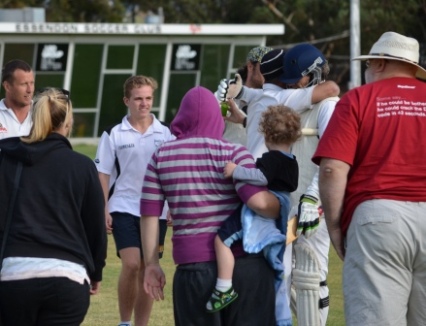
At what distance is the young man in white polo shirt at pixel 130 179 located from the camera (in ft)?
28.5

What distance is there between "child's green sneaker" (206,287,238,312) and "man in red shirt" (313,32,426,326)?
626 mm

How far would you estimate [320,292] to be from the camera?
7.67 m

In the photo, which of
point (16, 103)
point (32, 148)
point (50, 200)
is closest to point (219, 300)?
point (50, 200)

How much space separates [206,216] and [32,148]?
1004mm

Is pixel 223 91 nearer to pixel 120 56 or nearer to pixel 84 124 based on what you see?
pixel 84 124

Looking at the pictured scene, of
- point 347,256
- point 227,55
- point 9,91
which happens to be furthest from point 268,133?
point 227,55

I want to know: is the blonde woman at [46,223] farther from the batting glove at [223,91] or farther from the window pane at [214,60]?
the window pane at [214,60]

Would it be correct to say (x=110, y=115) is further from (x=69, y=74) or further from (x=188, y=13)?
(x=188, y=13)

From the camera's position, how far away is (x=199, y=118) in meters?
5.91

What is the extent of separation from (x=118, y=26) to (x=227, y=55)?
5113 mm

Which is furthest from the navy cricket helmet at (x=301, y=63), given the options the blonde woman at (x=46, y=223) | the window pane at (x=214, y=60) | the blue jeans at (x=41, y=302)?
the window pane at (x=214, y=60)

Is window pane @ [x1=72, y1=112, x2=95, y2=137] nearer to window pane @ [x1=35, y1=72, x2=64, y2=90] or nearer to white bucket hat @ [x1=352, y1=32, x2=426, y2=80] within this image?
window pane @ [x1=35, y1=72, x2=64, y2=90]

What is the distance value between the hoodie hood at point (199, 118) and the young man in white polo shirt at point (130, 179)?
272 centimetres

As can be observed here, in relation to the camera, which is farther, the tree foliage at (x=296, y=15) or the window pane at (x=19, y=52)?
the tree foliage at (x=296, y=15)
